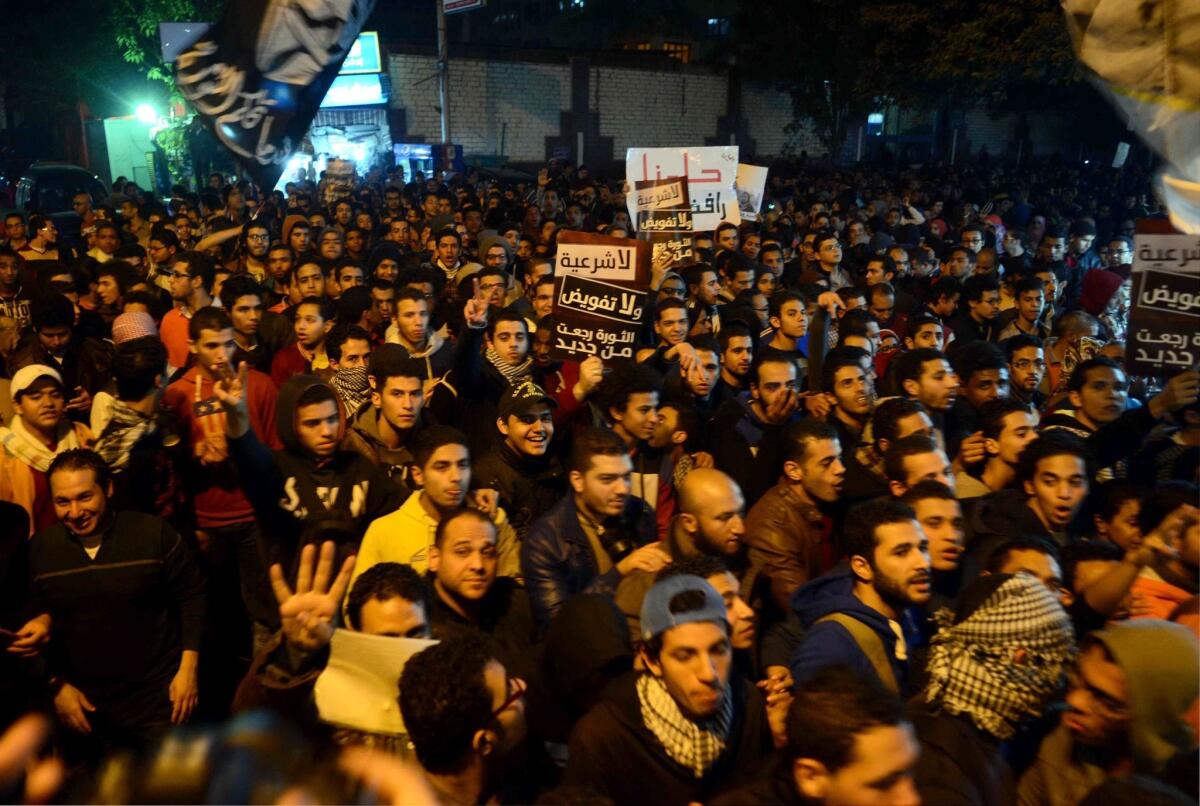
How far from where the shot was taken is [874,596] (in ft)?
11.7

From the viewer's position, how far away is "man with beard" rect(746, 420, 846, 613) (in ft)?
14.0

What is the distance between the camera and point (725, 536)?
157 inches

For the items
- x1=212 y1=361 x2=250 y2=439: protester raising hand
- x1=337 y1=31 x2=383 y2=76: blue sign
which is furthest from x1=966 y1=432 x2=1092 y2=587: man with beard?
x1=337 y1=31 x2=383 y2=76: blue sign

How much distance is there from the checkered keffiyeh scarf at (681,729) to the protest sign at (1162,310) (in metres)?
3.47

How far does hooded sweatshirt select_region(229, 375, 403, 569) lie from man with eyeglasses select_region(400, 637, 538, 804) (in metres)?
1.88

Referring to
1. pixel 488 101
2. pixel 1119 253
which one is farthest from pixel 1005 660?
pixel 488 101

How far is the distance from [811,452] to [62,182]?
79.1 ft

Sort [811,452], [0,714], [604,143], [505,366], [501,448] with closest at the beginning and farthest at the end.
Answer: [0,714], [811,452], [501,448], [505,366], [604,143]

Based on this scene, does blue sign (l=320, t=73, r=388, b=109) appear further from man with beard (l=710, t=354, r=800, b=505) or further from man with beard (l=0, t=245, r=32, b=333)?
man with beard (l=710, t=354, r=800, b=505)

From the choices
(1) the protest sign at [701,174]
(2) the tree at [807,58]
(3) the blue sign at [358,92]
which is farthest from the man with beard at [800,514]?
(3) the blue sign at [358,92]

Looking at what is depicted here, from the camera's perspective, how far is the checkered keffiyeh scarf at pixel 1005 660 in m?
2.87

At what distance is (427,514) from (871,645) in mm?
1917

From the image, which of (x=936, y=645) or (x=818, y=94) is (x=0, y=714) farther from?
(x=818, y=94)

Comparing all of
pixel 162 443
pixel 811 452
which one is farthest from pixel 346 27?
pixel 811 452
